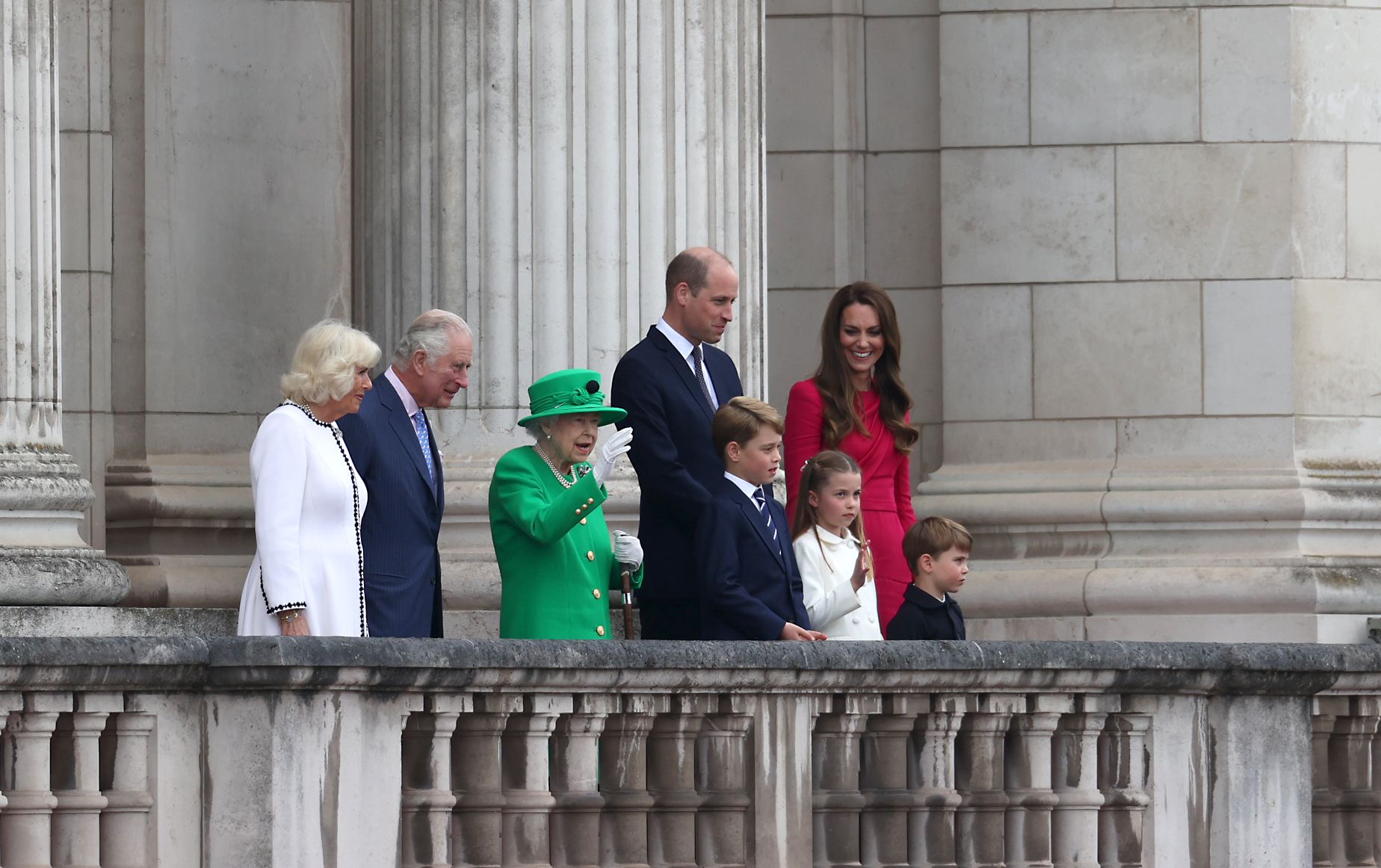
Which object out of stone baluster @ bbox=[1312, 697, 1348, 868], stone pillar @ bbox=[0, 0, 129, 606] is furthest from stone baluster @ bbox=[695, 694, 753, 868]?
stone pillar @ bbox=[0, 0, 129, 606]

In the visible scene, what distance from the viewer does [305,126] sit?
12758mm

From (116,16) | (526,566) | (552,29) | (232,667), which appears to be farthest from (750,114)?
(232,667)

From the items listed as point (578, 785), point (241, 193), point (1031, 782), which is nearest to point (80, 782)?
point (578, 785)

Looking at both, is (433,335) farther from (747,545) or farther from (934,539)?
(934,539)

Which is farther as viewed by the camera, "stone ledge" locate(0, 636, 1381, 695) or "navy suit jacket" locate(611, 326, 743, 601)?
"navy suit jacket" locate(611, 326, 743, 601)

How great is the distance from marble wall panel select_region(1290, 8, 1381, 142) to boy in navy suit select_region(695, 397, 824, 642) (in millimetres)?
4772

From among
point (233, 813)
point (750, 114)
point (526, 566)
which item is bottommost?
point (233, 813)

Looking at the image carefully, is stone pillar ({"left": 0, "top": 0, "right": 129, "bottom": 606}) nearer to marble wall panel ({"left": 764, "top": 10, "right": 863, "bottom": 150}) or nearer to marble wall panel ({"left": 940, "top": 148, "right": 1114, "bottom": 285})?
marble wall panel ({"left": 764, "top": 10, "right": 863, "bottom": 150})

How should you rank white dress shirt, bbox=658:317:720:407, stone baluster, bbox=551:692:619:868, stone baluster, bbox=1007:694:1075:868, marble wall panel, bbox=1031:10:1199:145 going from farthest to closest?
marble wall panel, bbox=1031:10:1199:145 → white dress shirt, bbox=658:317:720:407 → stone baluster, bbox=1007:694:1075:868 → stone baluster, bbox=551:692:619:868

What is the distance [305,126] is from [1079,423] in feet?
12.6

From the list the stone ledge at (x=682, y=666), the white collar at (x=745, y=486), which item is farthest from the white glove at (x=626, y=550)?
the stone ledge at (x=682, y=666)

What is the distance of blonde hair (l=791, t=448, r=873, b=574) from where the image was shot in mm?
9656

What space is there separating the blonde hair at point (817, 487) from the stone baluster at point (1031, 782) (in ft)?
3.95

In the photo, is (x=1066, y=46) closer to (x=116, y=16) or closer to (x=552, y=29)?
(x=552, y=29)
